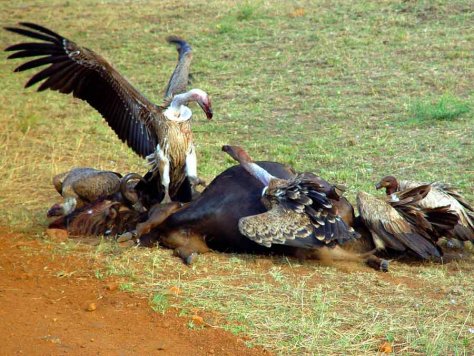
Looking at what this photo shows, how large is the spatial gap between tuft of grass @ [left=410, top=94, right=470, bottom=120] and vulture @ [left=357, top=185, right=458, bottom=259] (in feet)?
12.9

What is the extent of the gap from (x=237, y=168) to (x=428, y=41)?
7.21 m

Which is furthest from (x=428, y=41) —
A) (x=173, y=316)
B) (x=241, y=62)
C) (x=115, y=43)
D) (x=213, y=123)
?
(x=173, y=316)

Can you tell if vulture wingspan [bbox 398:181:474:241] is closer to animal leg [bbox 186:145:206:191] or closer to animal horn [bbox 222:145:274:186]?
animal horn [bbox 222:145:274:186]

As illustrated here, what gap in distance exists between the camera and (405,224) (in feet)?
20.6

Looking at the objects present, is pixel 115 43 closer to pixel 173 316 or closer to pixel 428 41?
pixel 428 41

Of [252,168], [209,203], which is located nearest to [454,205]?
[252,168]

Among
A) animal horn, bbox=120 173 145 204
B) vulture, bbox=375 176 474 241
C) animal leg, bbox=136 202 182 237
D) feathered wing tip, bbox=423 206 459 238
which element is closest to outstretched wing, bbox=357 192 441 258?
feathered wing tip, bbox=423 206 459 238

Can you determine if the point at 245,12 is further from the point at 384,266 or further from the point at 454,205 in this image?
the point at 384,266

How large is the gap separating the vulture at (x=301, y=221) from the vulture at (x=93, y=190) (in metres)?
1.26

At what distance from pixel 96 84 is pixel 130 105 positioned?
1.10 ft

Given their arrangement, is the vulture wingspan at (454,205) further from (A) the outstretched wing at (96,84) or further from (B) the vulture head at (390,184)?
(A) the outstretched wing at (96,84)

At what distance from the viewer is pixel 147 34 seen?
1558cm

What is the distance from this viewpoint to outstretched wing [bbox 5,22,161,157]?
23.4 feet

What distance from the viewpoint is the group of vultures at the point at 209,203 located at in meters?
6.16
